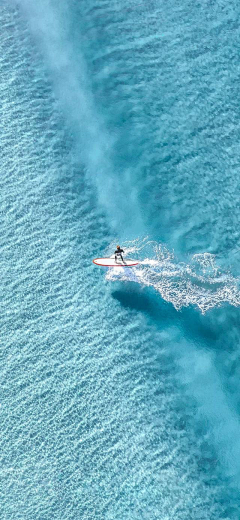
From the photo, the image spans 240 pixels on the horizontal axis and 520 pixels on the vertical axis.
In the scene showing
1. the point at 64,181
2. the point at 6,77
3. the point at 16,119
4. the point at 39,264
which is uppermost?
the point at 6,77

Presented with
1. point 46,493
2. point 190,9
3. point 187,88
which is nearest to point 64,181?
point 187,88

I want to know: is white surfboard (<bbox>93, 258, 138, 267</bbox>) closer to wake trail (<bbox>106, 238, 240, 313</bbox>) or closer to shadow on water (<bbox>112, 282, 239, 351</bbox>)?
wake trail (<bbox>106, 238, 240, 313</bbox>)

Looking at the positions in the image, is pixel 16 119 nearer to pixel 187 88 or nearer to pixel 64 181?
pixel 64 181

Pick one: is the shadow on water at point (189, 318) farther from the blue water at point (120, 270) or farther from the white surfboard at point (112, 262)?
the white surfboard at point (112, 262)

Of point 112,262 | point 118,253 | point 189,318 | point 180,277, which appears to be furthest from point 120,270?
point 189,318

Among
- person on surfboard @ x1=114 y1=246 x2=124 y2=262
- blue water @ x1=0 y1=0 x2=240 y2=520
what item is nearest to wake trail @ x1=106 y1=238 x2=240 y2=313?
blue water @ x1=0 y1=0 x2=240 y2=520

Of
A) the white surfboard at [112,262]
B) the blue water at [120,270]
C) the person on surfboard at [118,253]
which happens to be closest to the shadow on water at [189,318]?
the blue water at [120,270]
